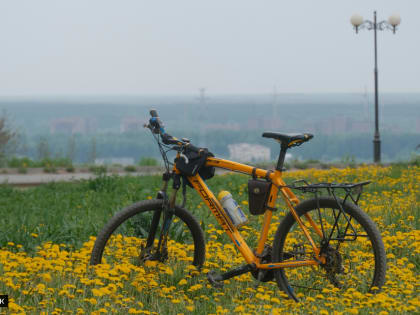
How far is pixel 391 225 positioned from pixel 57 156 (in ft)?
54.5

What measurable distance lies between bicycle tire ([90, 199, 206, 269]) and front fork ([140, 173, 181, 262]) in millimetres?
53

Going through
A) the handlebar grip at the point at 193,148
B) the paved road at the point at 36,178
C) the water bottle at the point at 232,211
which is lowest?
the paved road at the point at 36,178

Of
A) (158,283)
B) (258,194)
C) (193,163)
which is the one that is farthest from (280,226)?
(158,283)

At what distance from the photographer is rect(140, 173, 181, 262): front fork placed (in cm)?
499

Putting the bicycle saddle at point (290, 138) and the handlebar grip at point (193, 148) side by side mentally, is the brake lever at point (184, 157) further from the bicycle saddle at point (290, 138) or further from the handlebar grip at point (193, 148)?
the bicycle saddle at point (290, 138)

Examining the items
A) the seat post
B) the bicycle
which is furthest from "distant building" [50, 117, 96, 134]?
the seat post

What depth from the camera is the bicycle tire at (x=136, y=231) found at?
4.91 meters

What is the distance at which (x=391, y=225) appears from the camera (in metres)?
6.77

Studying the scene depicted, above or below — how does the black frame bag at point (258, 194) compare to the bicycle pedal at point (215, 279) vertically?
above

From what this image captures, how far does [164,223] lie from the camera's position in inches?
199

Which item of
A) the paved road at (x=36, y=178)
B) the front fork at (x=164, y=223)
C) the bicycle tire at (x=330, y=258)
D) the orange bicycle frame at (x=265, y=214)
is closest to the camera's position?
the bicycle tire at (x=330, y=258)

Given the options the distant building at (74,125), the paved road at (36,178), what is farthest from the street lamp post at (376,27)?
the distant building at (74,125)

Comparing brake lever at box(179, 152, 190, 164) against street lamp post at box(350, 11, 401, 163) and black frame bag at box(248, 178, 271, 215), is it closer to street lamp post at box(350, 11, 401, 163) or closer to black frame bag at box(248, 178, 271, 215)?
Result: black frame bag at box(248, 178, 271, 215)

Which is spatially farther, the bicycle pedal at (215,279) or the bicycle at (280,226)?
the bicycle pedal at (215,279)
